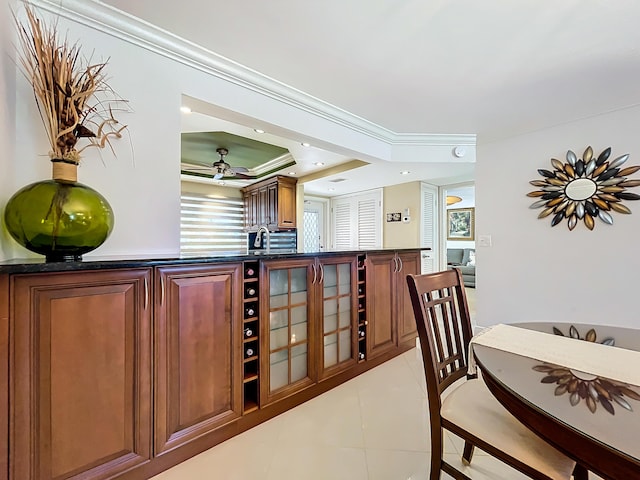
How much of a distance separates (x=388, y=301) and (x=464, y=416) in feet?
5.14

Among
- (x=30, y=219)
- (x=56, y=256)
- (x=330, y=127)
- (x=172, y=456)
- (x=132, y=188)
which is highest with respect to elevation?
(x=330, y=127)

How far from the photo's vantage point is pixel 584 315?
105 inches

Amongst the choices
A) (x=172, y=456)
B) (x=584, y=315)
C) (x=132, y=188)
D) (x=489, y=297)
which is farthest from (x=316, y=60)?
(x=584, y=315)

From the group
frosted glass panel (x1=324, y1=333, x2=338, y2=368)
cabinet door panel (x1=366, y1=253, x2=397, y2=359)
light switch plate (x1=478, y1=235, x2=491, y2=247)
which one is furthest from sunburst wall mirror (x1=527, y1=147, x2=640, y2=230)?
frosted glass panel (x1=324, y1=333, x2=338, y2=368)

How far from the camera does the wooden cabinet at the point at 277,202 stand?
199 inches

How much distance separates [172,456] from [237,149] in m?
3.68

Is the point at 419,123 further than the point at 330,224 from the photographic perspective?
No

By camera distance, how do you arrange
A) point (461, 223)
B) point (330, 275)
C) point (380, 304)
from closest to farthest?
point (330, 275) < point (380, 304) < point (461, 223)

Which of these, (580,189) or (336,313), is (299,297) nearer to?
(336,313)

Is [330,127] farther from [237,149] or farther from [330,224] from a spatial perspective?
[330,224]

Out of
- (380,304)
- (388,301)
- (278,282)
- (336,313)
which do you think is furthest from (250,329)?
(388,301)

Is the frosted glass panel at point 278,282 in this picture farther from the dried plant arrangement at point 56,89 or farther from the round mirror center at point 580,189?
the round mirror center at point 580,189

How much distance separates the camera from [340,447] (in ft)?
5.29

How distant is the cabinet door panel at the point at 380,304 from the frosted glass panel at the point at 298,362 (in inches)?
27.2
